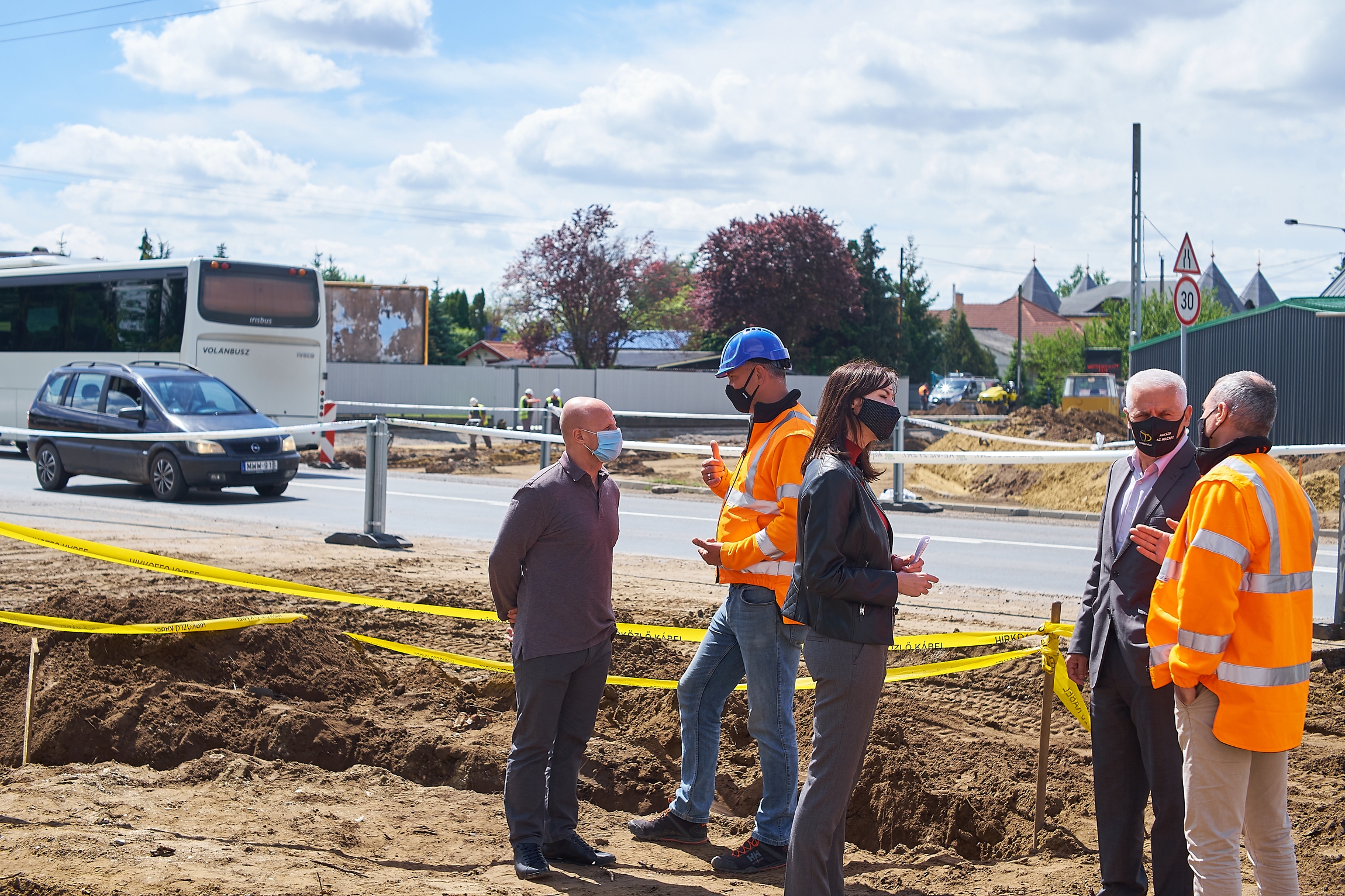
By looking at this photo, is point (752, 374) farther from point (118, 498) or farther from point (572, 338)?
point (572, 338)

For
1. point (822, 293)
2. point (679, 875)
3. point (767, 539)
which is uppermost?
point (822, 293)

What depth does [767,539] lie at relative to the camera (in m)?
4.20

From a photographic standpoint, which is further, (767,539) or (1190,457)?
(767,539)

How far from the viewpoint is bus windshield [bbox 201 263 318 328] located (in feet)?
64.7

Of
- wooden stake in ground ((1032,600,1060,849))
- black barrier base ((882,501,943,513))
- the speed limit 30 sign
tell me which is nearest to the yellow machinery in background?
black barrier base ((882,501,943,513))

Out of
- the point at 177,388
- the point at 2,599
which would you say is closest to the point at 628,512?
the point at 177,388

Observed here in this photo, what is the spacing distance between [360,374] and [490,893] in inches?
1470

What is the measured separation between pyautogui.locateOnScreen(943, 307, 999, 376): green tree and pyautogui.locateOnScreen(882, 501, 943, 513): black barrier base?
249 feet

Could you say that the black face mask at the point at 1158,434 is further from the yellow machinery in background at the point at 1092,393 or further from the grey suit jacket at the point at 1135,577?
the yellow machinery in background at the point at 1092,393

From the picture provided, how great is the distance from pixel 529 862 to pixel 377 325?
36424 millimetres

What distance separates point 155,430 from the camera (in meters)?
15.6

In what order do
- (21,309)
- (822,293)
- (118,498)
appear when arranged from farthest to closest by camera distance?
(822,293) < (21,309) < (118,498)

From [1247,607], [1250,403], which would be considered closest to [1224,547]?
[1247,607]

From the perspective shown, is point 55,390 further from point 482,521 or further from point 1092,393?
point 1092,393
